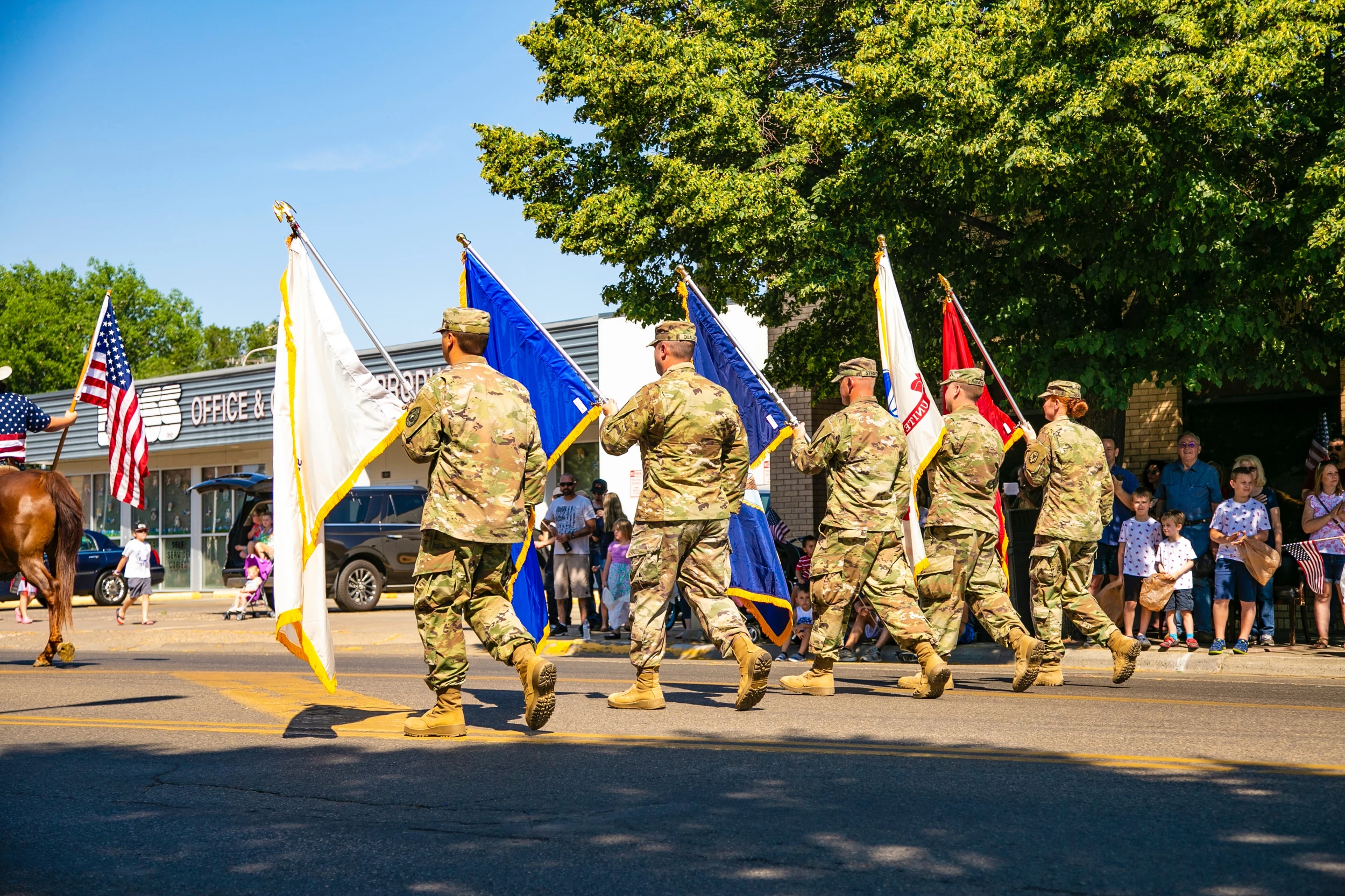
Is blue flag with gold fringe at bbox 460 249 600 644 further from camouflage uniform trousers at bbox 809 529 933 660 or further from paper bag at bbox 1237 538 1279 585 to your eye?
paper bag at bbox 1237 538 1279 585

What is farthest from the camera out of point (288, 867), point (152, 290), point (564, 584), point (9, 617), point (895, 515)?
point (152, 290)

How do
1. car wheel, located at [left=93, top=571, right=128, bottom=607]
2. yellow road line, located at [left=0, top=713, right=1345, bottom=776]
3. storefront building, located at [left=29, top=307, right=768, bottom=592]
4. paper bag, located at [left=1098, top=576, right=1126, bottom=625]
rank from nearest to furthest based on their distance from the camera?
yellow road line, located at [left=0, top=713, right=1345, bottom=776], paper bag, located at [left=1098, top=576, right=1126, bottom=625], storefront building, located at [left=29, top=307, right=768, bottom=592], car wheel, located at [left=93, top=571, right=128, bottom=607]

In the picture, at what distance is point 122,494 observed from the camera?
13.6 meters

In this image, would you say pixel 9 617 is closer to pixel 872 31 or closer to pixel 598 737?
pixel 872 31

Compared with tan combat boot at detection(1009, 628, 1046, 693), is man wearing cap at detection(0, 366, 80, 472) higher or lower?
higher

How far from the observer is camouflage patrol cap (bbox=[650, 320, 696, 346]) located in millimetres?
8102

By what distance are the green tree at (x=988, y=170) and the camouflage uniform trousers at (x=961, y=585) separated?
15.6 feet

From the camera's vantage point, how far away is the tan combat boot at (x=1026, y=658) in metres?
8.79

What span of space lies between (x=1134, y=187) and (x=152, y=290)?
61.7m

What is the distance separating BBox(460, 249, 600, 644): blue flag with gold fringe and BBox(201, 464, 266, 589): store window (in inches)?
896

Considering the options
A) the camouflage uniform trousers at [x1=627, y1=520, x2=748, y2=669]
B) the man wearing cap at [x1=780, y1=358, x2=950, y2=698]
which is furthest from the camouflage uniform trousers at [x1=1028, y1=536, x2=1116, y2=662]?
the camouflage uniform trousers at [x1=627, y1=520, x2=748, y2=669]

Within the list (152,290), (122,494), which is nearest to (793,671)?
(122,494)

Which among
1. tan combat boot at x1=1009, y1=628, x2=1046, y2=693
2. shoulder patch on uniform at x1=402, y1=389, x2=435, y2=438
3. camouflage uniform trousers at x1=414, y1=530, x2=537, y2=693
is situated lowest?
tan combat boot at x1=1009, y1=628, x2=1046, y2=693

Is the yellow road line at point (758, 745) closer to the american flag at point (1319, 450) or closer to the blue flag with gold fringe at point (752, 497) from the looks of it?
the blue flag with gold fringe at point (752, 497)
